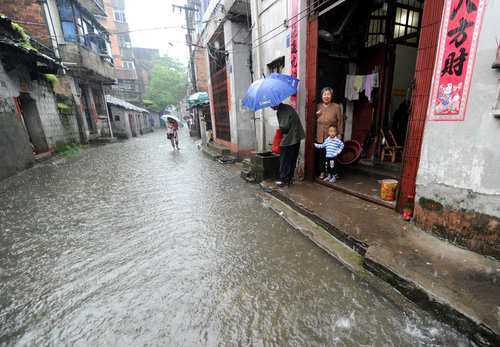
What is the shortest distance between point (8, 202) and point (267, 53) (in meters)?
8.25

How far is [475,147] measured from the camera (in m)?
2.55

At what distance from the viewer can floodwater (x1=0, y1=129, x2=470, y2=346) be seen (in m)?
2.07

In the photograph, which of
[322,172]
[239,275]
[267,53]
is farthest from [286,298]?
[267,53]

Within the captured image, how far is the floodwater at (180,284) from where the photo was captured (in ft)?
6.81

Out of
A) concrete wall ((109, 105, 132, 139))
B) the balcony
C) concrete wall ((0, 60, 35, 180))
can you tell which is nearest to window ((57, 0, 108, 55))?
the balcony

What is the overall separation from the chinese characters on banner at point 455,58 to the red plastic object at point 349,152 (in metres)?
3.00

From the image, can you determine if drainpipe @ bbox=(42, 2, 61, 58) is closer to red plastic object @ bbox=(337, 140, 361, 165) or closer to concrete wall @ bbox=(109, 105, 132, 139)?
concrete wall @ bbox=(109, 105, 132, 139)

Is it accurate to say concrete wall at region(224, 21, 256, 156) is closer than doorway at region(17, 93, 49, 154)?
Yes

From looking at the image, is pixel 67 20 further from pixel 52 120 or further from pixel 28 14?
pixel 52 120

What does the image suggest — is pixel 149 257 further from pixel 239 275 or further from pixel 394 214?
pixel 394 214

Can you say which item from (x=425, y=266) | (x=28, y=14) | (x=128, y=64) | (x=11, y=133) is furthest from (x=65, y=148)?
(x=128, y=64)

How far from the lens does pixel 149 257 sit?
3291 mm

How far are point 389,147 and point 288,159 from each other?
2877mm

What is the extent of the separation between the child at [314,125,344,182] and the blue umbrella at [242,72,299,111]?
1.30 metres
